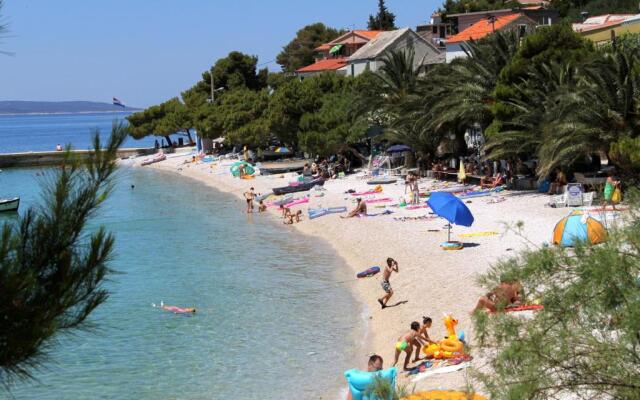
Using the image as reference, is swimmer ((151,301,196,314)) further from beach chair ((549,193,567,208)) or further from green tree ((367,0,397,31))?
green tree ((367,0,397,31))

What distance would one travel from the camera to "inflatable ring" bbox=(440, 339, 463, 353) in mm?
13922

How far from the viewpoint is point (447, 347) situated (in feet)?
45.9

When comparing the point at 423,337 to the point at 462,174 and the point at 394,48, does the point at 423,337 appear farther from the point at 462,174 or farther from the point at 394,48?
the point at 394,48

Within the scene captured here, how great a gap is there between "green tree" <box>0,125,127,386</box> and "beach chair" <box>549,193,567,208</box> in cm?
2172

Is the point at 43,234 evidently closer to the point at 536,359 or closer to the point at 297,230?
the point at 536,359

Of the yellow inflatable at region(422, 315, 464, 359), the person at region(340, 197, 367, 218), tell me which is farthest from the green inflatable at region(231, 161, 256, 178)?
the yellow inflatable at region(422, 315, 464, 359)

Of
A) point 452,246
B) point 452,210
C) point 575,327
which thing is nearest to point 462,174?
point 452,246

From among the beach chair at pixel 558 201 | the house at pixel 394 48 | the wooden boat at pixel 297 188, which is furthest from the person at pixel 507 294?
the house at pixel 394 48

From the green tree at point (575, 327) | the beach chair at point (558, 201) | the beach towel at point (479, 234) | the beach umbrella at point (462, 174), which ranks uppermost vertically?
the green tree at point (575, 327)

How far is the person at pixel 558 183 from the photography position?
2812 centimetres

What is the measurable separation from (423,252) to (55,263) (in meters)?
17.6

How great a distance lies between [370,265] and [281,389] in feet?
31.3

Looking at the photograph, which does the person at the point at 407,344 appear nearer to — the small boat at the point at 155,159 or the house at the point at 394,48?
the house at the point at 394,48

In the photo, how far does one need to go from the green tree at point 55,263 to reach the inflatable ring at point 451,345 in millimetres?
8930
